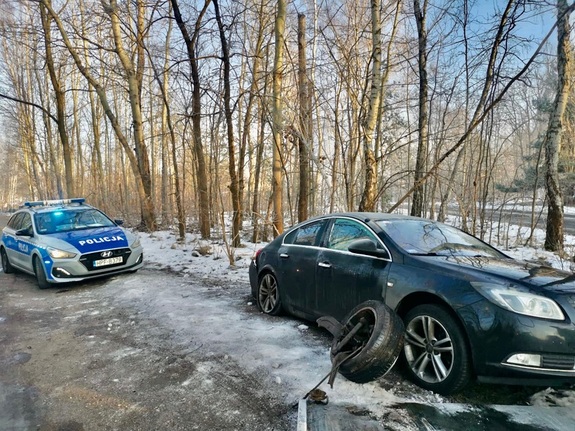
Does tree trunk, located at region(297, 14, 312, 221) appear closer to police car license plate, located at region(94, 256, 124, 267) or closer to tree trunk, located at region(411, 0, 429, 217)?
tree trunk, located at region(411, 0, 429, 217)

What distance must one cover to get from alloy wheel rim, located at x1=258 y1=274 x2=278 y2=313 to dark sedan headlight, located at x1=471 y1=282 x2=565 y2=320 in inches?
115

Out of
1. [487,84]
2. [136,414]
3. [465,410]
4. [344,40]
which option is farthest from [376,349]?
[344,40]

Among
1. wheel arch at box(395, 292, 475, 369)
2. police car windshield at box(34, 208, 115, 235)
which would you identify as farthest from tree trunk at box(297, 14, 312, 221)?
wheel arch at box(395, 292, 475, 369)

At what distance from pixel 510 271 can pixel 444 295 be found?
0.65 meters

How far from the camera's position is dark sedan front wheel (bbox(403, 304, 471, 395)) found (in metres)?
2.80

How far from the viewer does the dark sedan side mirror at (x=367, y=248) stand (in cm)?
362

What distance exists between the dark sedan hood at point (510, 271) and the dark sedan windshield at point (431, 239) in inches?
8.4

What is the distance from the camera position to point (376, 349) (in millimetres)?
2879

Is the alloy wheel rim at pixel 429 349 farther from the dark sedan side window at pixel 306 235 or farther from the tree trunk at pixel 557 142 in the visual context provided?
the tree trunk at pixel 557 142

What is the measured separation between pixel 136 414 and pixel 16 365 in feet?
6.33

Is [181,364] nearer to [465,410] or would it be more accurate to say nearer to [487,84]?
[465,410]

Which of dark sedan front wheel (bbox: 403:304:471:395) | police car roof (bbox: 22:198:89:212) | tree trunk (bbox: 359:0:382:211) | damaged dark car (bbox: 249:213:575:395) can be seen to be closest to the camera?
damaged dark car (bbox: 249:213:575:395)

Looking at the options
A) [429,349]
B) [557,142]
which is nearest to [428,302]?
[429,349]

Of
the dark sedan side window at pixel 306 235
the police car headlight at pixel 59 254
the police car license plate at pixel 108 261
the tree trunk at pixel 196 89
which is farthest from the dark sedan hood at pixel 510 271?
the tree trunk at pixel 196 89
